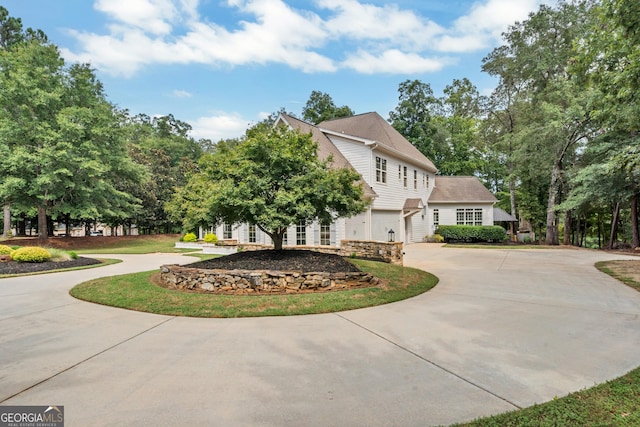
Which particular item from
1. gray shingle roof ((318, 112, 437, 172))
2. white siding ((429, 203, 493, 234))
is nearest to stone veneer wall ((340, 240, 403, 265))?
gray shingle roof ((318, 112, 437, 172))

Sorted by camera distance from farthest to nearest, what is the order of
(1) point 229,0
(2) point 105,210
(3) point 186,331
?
(2) point 105,210
(1) point 229,0
(3) point 186,331

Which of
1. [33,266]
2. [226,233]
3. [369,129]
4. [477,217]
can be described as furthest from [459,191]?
[33,266]

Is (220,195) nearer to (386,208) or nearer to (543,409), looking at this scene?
(543,409)

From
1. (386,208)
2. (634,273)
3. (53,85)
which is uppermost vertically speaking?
(53,85)

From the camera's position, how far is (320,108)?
112 feet

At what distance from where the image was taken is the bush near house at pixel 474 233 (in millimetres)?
21312

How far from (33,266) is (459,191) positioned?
2470cm

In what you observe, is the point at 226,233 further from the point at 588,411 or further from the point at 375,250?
the point at 588,411

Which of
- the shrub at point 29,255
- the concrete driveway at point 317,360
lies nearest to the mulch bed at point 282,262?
the concrete driveway at point 317,360

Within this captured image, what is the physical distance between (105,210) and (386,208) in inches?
755

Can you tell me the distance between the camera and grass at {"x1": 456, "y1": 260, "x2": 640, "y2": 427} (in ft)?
7.51

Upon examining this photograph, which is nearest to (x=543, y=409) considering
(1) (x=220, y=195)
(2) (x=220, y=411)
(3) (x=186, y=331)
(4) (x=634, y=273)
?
(2) (x=220, y=411)

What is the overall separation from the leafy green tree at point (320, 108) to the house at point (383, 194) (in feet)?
44.4

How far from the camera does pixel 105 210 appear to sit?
21.5 m
